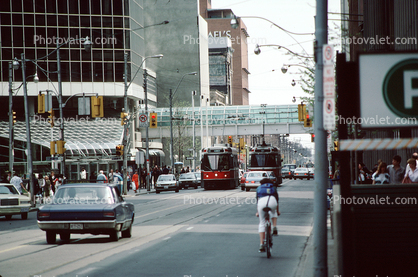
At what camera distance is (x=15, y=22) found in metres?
67.0

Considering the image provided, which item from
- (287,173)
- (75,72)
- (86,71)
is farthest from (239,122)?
(75,72)

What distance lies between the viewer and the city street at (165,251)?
10930mm

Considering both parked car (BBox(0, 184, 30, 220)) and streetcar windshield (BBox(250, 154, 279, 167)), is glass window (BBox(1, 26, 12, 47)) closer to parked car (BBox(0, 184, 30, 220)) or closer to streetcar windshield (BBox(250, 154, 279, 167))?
streetcar windshield (BBox(250, 154, 279, 167))

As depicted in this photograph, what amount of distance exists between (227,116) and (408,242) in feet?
252

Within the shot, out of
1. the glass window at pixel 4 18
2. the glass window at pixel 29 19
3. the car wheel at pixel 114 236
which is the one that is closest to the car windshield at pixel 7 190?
the car wheel at pixel 114 236

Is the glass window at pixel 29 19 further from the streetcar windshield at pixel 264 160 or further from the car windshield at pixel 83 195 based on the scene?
the car windshield at pixel 83 195

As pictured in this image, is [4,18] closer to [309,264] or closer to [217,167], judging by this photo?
[217,167]

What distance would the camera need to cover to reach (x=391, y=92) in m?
7.14

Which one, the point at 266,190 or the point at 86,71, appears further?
the point at 86,71

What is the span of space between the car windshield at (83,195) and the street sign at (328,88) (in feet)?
26.3

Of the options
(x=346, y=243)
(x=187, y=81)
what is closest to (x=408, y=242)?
(x=346, y=243)

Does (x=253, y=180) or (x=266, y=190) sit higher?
(x=266, y=190)

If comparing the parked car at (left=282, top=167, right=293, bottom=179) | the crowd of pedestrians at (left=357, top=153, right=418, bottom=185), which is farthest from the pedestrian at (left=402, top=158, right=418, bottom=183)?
the parked car at (left=282, top=167, right=293, bottom=179)

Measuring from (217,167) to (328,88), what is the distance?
40.4 meters
